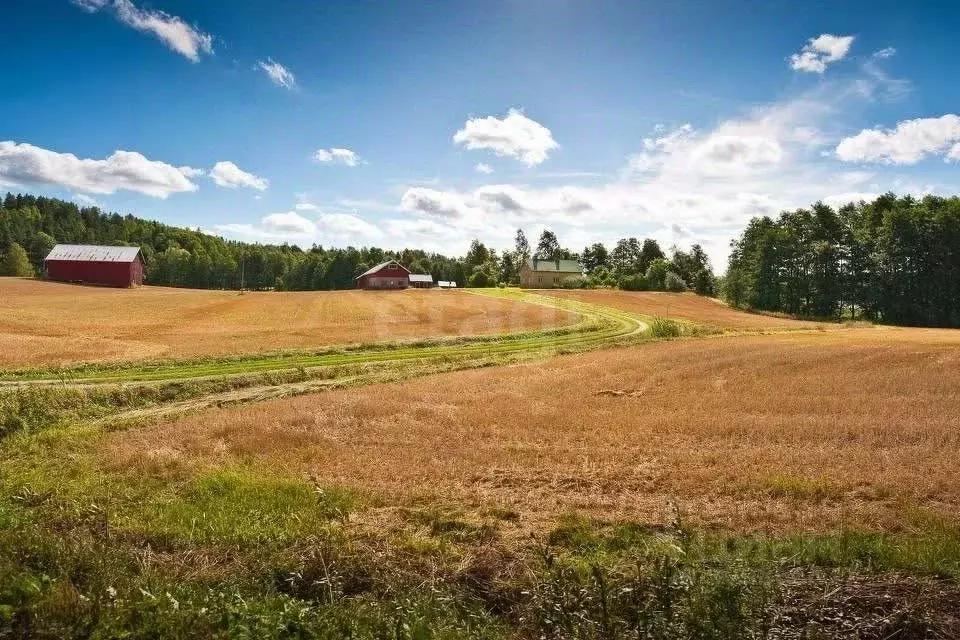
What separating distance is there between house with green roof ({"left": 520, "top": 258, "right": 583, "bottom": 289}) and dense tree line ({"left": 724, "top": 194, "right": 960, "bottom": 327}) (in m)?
39.4

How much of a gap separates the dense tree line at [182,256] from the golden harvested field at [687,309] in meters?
67.2

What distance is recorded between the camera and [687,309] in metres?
81.7

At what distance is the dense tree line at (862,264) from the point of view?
73312 millimetres

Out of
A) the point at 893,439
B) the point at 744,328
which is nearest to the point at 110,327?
the point at 893,439

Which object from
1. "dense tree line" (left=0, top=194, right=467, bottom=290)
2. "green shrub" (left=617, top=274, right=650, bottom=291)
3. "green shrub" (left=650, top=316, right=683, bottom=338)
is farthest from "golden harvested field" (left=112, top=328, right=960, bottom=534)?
"dense tree line" (left=0, top=194, right=467, bottom=290)

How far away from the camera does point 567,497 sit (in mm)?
12320

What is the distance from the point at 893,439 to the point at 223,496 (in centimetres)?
1778

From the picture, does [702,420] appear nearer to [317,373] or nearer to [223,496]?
[223,496]

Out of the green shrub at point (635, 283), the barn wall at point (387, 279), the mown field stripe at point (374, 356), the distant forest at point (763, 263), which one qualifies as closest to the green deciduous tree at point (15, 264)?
the distant forest at point (763, 263)

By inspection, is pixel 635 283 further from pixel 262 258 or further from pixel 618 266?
pixel 262 258

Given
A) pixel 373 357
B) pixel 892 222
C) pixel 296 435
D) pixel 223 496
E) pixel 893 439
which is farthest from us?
pixel 892 222

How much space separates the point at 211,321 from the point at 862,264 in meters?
86.4

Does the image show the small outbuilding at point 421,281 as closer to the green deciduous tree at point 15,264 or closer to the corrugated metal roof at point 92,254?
the corrugated metal roof at point 92,254

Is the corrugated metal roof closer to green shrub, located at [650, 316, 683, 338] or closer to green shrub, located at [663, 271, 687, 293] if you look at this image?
green shrub, located at [650, 316, 683, 338]
